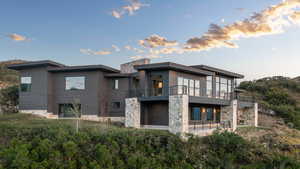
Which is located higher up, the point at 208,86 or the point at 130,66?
the point at 130,66

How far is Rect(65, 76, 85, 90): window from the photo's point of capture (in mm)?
20219

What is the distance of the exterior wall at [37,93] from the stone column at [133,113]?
8336 millimetres

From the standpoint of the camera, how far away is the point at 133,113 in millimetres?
17234

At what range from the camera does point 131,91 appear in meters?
19.4

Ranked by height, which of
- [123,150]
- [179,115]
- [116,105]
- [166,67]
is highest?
[166,67]

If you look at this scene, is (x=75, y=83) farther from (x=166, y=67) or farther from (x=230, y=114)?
(x=230, y=114)

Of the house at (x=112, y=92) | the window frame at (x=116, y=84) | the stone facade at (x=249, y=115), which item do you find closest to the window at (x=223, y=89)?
the house at (x=112, y=92)

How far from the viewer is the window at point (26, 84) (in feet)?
68.8

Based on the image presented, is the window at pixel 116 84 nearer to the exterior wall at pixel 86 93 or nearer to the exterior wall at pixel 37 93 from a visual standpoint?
the exterior wall at pixel 86 93

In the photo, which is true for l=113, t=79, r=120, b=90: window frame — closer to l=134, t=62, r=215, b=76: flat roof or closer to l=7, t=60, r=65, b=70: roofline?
l=134, t=62, r=215, b=76: flat roof

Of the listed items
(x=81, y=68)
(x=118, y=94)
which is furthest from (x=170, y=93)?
(x=81, y=68)

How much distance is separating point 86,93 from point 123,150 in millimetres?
10577

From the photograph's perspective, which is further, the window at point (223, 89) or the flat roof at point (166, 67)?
the window at point (223, 89)

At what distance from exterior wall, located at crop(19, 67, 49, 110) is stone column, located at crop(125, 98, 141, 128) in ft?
27.4
